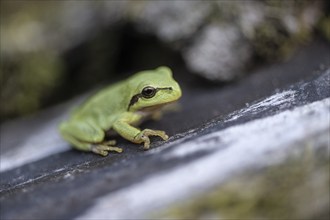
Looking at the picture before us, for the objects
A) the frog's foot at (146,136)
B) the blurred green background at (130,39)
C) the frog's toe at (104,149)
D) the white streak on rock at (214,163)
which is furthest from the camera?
the blurred green background at (130,39)

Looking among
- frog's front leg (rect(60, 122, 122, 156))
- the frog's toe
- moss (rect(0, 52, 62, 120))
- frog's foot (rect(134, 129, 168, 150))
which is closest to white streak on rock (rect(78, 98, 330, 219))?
frog's foot (rect(134, 129, 168, 150))

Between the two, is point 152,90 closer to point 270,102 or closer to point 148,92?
point 148,92

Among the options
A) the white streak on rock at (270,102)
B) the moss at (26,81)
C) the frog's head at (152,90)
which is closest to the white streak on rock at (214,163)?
the white streak on rock at (270,102)

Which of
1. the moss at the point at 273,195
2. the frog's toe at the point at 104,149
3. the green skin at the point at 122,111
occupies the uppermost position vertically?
the green skin at the point at 122,111

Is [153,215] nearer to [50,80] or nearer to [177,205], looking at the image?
[177,205]

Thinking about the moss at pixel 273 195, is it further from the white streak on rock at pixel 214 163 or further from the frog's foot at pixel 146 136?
the frog's foot at pixel 146 136

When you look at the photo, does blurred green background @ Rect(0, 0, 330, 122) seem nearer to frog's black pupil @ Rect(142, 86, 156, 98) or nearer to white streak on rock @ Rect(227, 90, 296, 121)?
frog's black pupil @ Rect(142, 86, 156, 98)
